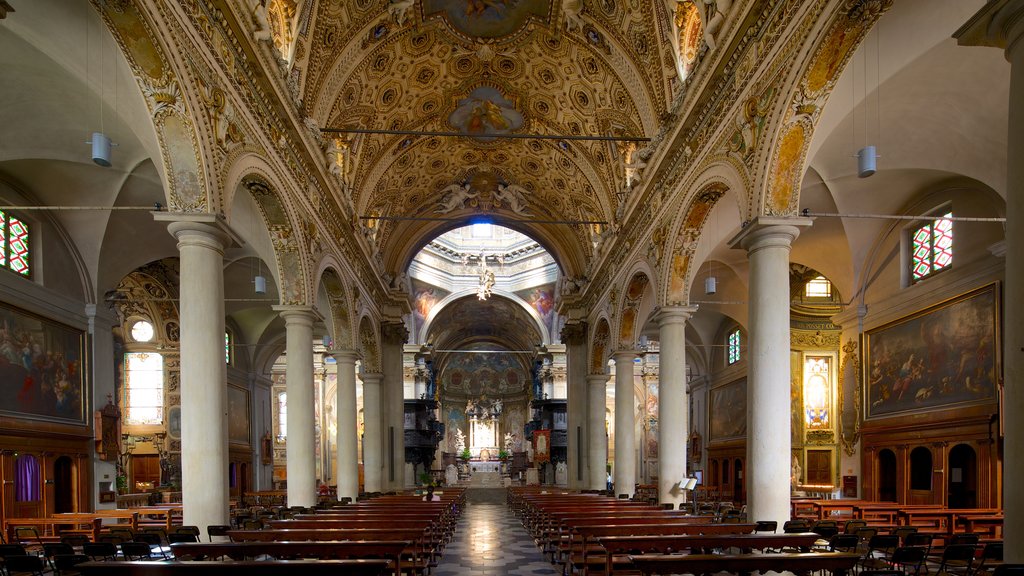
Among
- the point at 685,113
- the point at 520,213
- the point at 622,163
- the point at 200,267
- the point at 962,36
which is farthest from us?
the point at 520,213

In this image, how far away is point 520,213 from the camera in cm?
2956

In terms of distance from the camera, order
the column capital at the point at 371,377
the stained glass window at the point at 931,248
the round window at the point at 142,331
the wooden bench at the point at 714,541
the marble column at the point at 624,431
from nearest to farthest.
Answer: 1. the wooden bench at the point at 714,541
2. the stained glass window at the point at 931,248
3. the marble column at the point at 624,431
4. the round window at the point at 142,331
5. the column capital at the point at 371,377

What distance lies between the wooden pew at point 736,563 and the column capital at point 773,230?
5.04m

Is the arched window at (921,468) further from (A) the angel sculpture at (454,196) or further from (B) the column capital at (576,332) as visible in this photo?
Result: (A) the angel sculpture at (454,196)

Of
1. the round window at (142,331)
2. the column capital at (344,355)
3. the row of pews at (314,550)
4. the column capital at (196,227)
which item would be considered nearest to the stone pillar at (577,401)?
the column capital at (344,355)

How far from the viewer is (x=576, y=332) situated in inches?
1179

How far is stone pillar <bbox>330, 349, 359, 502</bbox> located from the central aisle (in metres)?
3.55

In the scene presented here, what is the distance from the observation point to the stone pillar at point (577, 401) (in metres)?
29.7

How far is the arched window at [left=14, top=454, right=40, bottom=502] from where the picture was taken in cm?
1523

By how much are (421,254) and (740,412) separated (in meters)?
20.5

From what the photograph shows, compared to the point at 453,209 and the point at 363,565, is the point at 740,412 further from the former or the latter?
the point at 363,565

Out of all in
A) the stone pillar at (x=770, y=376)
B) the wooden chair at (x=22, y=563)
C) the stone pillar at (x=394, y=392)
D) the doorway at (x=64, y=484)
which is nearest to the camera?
the wooden chair at (x=22, y=563)

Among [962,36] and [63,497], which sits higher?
[962,36]

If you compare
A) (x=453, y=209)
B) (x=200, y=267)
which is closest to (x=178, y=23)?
(x=200, y=267)
